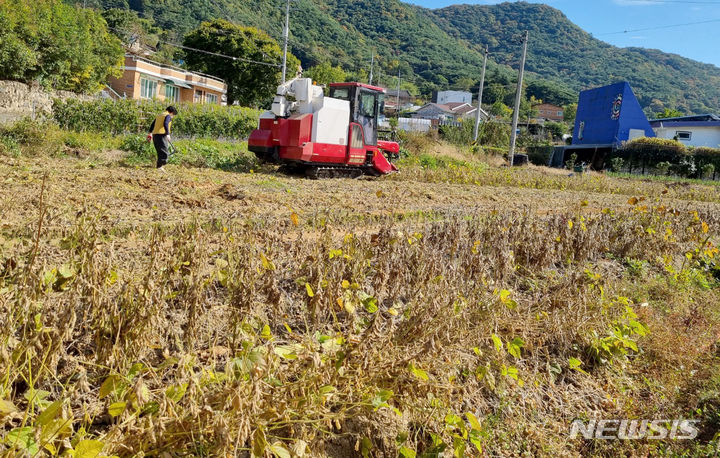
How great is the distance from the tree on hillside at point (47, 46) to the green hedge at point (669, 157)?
104 feet

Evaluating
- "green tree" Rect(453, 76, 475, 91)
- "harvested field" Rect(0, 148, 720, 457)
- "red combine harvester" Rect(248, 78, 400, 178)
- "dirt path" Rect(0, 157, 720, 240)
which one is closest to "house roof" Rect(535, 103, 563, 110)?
"green tree" Rect(453, 76, 475, 91)

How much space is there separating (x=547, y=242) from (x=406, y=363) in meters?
3.47

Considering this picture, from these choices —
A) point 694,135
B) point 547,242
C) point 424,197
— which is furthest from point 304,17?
point 547,242

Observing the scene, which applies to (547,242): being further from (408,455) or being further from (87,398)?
(87,398)

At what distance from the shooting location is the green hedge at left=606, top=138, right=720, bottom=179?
105 ft

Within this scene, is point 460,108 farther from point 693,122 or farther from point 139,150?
point 139,150

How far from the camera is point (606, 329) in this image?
3986 mm

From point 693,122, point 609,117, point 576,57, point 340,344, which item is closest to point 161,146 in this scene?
point 340,344

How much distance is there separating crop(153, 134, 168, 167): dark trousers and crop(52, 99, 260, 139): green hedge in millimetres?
8500

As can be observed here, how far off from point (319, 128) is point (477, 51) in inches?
5611

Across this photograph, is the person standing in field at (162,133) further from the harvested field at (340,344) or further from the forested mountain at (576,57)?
the forested mountain at (576,57)

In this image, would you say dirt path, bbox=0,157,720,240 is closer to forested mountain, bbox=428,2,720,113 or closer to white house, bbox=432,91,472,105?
white house, bbox=432,91,472,105

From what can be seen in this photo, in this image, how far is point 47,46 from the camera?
25406mm

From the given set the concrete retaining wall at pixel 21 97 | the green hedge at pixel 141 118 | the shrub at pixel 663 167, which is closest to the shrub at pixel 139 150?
the green hedge at pixel 141 118
